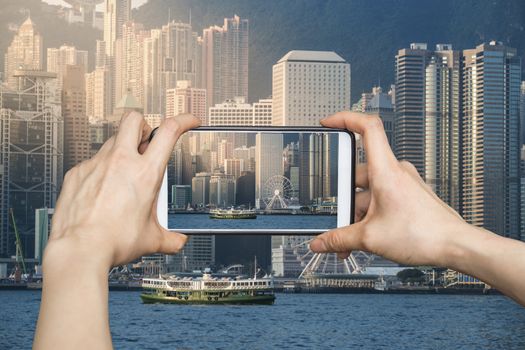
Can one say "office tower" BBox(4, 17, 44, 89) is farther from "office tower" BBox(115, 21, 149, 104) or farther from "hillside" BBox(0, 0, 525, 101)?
"office tower" BBox(115, 21, 149, 104)

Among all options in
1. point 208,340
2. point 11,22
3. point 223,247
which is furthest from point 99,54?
point 208,340

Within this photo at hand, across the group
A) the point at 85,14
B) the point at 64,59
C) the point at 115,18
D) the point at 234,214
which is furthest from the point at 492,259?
the point at 64,59

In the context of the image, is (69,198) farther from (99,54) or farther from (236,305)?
(236,305)

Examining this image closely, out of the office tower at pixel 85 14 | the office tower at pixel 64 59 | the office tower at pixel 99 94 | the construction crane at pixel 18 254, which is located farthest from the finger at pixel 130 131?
the office tower at pixel 64 59

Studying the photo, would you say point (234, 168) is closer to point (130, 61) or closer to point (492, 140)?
point (130, 61)

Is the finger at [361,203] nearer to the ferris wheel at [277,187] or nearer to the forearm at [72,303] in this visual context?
the forearm at [72,303]

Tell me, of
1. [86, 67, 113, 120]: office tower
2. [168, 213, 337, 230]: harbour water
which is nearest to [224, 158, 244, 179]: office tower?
[168, 213, 337, 230]: harbour water
